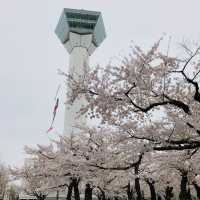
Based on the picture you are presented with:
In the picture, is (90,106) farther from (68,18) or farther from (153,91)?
(68,18)

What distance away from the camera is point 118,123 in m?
15.8

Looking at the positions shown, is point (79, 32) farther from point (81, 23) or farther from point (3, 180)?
point (3, 180)

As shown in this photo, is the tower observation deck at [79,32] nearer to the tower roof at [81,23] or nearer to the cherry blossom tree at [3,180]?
the tower roof at [81,23]

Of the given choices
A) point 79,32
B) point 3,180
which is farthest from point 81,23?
point 3,180

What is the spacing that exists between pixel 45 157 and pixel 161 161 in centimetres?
1264

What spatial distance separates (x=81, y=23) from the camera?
376 ft

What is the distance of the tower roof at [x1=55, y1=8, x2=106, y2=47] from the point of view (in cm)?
11175

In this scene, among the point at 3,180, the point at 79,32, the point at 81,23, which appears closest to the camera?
the point at 3,180

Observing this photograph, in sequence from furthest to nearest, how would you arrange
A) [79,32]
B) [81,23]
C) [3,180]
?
[79,32], [81,23], [3,180]

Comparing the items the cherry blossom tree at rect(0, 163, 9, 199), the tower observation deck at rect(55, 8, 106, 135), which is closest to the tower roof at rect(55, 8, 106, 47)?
the tower observation deck at rect(55, 8, 106, 135)

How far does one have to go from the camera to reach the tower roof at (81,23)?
367 ft

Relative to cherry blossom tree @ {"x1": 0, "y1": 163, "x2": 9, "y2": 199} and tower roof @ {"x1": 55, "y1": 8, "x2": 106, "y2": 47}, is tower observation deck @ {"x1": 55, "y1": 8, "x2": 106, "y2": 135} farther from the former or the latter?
cherry blossom tree @ {"x1": 0, "y1": 163, "x2": 9, "y2": 199}

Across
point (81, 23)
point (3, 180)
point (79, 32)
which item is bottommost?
point (3, 180)

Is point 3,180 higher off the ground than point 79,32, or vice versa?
point 79,32
